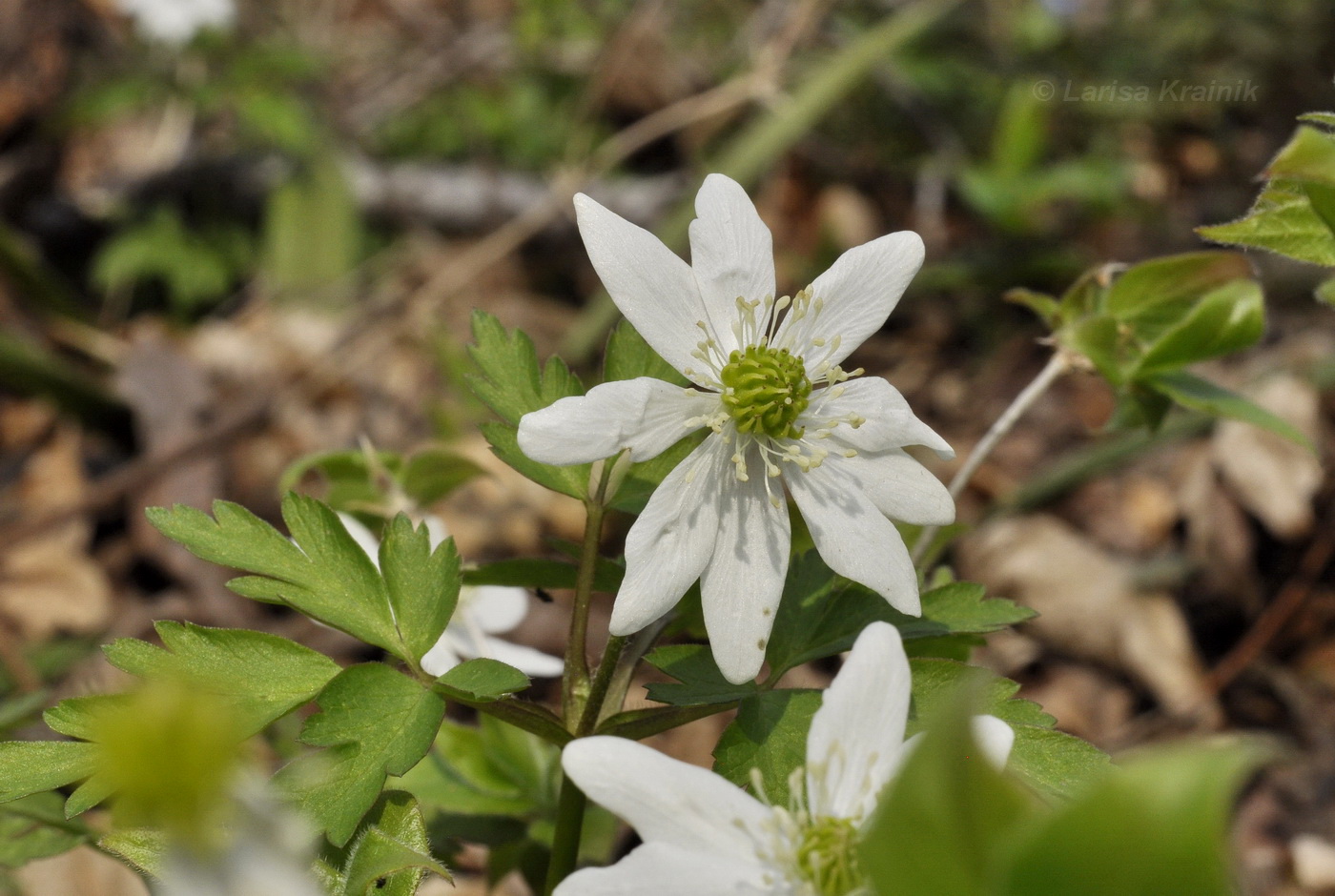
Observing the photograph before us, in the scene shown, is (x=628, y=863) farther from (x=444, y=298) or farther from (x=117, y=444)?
(x=444, y=298)

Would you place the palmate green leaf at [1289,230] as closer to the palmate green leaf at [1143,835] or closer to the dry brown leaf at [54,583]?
the palmate green leaf at [1143,835]

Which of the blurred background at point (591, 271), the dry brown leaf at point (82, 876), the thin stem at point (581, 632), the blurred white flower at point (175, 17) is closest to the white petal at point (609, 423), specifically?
the thin stem at point (581, 632)

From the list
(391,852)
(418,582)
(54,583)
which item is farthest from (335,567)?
(54,583)

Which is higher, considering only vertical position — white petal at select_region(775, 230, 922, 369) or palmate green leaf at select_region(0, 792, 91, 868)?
white petal at select_region(775, 230, 922, 369)

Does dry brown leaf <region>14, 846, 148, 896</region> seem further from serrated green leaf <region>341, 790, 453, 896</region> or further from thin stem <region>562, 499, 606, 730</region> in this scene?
thin stem <region>562, 499, 606, 730</region>

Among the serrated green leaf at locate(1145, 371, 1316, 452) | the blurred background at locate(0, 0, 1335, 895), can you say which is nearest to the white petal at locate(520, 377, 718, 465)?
the serrated green leaf at locate(1145, 371, 1316, 452)

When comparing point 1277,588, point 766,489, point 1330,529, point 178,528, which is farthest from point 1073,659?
point 178,528
